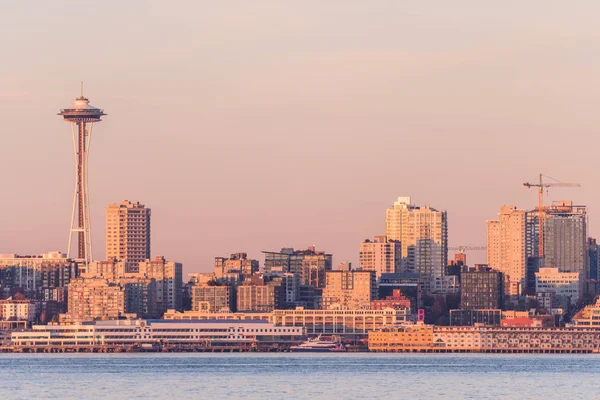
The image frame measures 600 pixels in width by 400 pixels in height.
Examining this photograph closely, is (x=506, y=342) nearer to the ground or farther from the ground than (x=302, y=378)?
farther from the ground

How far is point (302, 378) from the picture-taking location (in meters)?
124

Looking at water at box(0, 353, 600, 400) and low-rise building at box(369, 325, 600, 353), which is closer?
water at box(0, 353, 600, 400)

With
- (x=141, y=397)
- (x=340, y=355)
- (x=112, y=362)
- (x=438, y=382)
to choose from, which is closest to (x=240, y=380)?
(x=438, y=382)

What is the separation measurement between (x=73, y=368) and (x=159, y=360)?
71.2ft

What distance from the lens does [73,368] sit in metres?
146

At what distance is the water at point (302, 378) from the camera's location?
4173 inches

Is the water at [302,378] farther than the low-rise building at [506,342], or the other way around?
the low-rise building at [506,342]

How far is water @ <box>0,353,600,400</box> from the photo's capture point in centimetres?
10600

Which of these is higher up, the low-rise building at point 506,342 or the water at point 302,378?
the low-rise building at point 506,342

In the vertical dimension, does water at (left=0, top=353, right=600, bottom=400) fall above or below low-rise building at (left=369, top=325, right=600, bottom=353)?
below

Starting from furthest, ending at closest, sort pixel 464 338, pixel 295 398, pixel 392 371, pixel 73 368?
1. pixel 464 338
2. pixel 73 368
3. pixel 392 371
4. pixel 295 398

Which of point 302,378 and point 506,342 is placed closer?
point 302,378

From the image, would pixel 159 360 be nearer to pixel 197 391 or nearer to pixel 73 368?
pixel 73 368

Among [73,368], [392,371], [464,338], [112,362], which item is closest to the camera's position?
[392,371]
